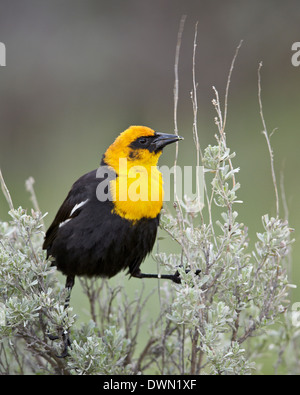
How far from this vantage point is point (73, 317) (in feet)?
9.30

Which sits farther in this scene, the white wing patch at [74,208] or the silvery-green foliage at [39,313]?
the white wing patch at [74,208]

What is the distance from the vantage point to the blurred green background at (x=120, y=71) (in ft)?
28.3

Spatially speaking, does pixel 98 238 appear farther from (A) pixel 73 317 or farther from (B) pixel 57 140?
(B) pixel 57 140

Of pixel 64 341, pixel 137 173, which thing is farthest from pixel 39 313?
pixel 137 173

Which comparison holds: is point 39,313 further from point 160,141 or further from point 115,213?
point 160,141

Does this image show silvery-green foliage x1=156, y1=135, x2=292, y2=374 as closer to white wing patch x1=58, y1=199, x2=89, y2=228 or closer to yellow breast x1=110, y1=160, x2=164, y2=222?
yellow breast x1=110, y1=160, x2=164, y2=222

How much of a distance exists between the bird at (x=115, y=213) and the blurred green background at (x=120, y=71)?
484cm

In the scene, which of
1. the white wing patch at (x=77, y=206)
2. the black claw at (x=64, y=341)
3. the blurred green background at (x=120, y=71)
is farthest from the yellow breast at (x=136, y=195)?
the blurred green background at (x=120, y=71)

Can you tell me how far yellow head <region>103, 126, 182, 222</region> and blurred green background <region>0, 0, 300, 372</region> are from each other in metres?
4.83

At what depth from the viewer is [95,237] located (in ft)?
10.4

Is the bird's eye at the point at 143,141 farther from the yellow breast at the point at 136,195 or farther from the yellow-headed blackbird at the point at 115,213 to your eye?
the yellow breast at the point at 136,195

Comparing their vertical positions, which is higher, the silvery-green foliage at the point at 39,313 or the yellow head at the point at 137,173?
the yellow head at the point at 137,173


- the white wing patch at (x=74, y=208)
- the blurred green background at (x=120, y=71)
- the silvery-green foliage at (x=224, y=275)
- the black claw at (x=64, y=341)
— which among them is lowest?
the black claw at (x=64, y=341)

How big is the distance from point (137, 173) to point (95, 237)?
0.39 metres
